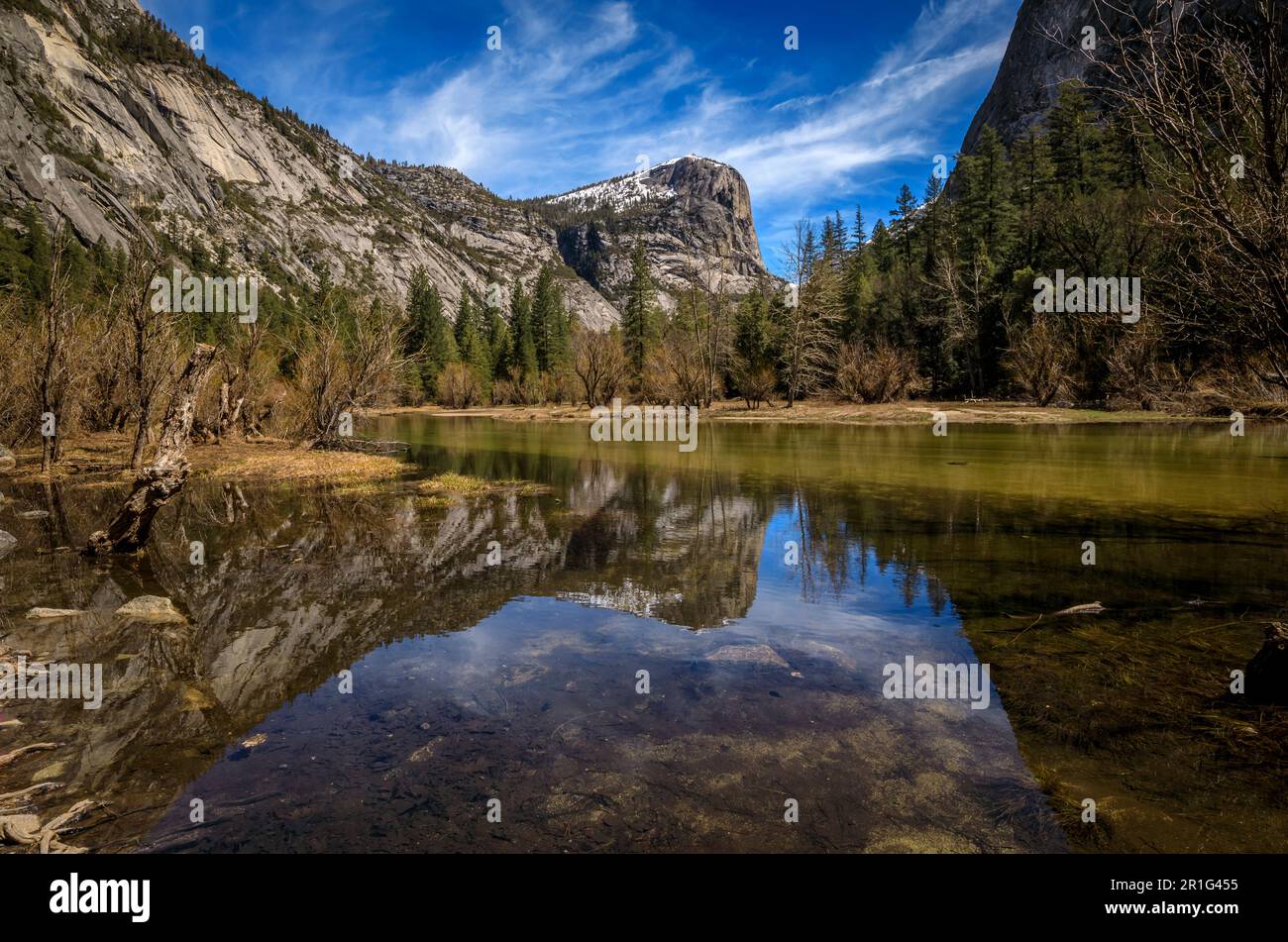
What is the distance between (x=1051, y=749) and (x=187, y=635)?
8175 millimetres

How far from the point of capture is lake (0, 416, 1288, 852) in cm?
365

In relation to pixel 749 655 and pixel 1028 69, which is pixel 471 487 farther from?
pixel 1028 69

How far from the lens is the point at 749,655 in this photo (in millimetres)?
6203

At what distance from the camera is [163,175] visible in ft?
396

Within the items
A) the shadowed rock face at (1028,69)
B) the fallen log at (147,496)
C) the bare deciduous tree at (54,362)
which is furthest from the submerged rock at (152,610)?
the shadowed rock face at (1028,69)

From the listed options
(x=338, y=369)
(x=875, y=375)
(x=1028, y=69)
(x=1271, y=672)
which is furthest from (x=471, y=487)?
(x=1028, y=69)

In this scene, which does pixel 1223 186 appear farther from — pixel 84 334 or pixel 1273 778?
pixel 84 334

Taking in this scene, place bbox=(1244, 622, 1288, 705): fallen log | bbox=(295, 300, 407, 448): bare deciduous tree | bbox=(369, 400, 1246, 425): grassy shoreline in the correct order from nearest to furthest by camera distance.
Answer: bbox=(1244, 622, 1288, 705): fallen log → bbox=(295, 300, 407, 448): bare deciduous tree → bbox=(369, 400, 1246, 425): grassy shoreline

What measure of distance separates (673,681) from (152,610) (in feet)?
20.8

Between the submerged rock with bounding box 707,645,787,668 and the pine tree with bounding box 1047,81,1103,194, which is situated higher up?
the pine tree with bounding box 1047,81,1103,194

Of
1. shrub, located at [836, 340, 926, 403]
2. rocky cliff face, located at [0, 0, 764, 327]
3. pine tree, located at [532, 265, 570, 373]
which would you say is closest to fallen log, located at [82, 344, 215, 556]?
shrub, located at [836, 340, 926, 403]

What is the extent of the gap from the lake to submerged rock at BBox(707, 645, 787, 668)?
8 centimetres

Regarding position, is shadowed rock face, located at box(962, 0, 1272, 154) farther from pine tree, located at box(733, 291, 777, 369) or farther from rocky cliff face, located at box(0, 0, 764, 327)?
pine tree, located at box(733, 291, 777, 369)
